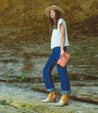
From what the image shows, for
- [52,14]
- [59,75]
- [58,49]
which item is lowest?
[59,75]

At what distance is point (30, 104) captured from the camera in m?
4.21

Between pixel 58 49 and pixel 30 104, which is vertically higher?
pixel 58 49

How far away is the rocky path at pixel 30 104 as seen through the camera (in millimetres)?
3906

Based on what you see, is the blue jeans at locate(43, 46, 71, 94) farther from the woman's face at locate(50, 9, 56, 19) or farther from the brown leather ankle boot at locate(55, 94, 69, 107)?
the woman's face at locate(50, 9, 56, 19)

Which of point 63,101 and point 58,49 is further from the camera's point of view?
point 58,49

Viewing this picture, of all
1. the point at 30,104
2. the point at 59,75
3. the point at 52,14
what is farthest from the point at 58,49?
the point at 30,104

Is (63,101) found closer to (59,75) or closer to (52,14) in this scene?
(59,75)

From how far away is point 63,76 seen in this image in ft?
13.4

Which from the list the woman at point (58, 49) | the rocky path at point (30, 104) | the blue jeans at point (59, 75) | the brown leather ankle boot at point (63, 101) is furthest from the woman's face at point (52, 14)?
the rocky path at point (30, 104)

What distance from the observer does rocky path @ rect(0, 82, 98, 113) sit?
391 cm

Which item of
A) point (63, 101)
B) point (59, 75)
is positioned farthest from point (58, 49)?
point (63, 101)

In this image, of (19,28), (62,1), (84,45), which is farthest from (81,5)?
(19,28)

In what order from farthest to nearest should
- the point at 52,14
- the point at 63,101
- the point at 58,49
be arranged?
the point at 52,14 → the point at 58,49 → the point at 63,101

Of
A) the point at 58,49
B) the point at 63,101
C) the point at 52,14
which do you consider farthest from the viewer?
the point at 52,14
